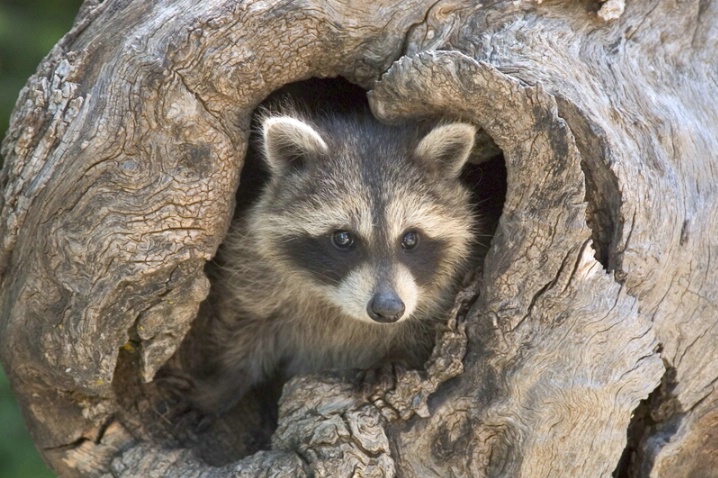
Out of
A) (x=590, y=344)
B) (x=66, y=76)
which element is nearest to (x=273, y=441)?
(x=590, y=344)

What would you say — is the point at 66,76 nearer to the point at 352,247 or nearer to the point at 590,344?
the point at 352,247

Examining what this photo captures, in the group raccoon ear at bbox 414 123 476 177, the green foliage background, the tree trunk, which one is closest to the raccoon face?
raccoon ear at bbox 414 123 476 177

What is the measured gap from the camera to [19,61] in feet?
15.9

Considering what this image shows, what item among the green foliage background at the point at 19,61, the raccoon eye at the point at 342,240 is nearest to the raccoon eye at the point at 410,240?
the raccoon eye at the point at 342,240

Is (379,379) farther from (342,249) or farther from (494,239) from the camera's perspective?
(494,239)

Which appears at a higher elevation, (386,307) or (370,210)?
(370,210)

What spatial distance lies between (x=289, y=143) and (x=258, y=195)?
488 millimetres

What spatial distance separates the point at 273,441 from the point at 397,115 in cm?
133

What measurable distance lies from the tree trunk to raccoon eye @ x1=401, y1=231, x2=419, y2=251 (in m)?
0.36

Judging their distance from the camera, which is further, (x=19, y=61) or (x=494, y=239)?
(x=19, y=61)

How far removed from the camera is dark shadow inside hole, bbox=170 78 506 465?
3852 mm

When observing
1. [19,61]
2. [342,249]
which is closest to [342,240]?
[342,249]

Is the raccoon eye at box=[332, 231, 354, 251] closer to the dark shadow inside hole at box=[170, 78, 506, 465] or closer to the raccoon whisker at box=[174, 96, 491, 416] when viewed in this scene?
the raccoon whisker at box=[174, 96, 491, 416]

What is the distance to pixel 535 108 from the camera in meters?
2.95
